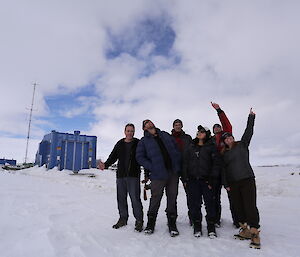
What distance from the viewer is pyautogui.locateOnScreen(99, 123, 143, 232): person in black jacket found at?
182 inches

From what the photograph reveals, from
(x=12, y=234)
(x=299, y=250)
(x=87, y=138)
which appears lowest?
(x=299, y=250)

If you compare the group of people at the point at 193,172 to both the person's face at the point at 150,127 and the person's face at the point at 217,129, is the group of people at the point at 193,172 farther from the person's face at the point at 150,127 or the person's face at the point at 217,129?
the person's face at the point at 217,129

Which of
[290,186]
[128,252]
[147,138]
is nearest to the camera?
[128,252]

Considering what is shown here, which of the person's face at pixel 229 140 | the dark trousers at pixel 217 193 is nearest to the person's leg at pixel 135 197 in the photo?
the dark trousers at pixel 217 193

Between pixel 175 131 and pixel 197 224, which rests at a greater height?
pixel 175 131

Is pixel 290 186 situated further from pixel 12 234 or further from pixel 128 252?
pixel 12 234

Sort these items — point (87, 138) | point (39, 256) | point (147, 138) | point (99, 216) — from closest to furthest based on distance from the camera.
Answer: point (39, 256), point (147, 138), point (99, 216), point (87, 138)

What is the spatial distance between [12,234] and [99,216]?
2.05 metres

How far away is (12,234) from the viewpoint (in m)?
3.65

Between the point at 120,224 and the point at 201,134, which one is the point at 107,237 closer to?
the point at 120,224

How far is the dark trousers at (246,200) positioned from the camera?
3754 mm

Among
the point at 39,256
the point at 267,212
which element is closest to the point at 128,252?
the point at 39,256

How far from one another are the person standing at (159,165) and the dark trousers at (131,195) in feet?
0.83

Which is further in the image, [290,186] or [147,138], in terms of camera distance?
[290,186]
